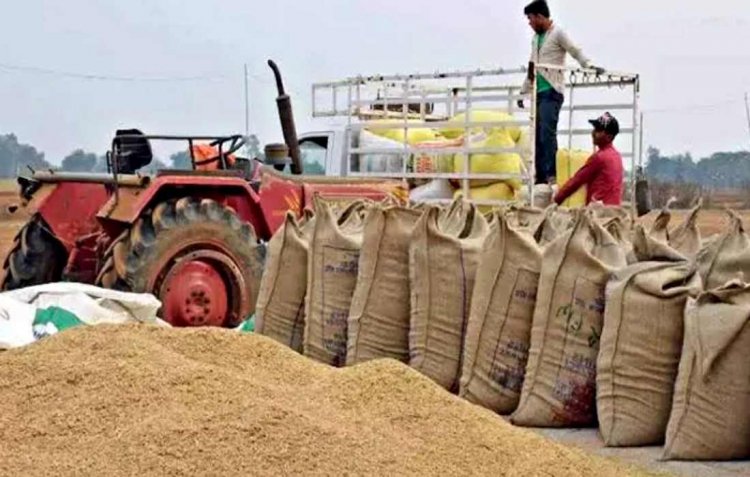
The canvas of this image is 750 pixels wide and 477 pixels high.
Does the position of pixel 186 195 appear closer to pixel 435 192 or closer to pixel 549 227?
pixel 435 192

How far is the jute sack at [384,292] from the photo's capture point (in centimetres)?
564

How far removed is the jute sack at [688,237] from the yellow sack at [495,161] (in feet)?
9.41

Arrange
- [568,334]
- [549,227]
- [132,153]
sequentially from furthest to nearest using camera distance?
1. [132,153]
2. [549,227]
3. [568,334]

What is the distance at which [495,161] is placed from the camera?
28.4ft

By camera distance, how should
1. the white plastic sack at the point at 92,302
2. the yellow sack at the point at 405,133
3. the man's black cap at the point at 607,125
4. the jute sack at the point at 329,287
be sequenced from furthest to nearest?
1. the yellow sack at the point at 405,133
2. the man's black cap at the point at 607,125
3. the white plastic sack at the point at 92,302
4. the jute sack at the point at 329,287

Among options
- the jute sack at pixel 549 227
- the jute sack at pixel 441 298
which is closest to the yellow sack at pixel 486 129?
the jute sack at pixel 549 227

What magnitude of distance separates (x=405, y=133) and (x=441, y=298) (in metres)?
4.04

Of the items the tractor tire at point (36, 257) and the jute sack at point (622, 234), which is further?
the tractor tire at point (36, 257)

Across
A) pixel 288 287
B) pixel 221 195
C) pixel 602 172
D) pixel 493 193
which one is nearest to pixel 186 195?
pixel 221 195

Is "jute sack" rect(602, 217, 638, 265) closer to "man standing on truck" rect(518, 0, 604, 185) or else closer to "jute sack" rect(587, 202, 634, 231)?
"jute sack" rect(587, 202, 634, 231)

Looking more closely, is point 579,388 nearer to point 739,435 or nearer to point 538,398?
point 538,398

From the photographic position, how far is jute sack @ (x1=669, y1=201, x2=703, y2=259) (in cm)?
552

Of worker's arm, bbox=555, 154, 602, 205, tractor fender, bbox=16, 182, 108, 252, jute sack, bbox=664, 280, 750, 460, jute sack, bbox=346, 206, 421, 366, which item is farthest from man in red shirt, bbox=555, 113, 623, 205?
jute sack, bbox=664, 280, 750, 460

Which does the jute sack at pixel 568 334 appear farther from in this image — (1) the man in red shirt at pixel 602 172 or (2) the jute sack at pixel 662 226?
(1) the man in red shirt at pixel 602 172
